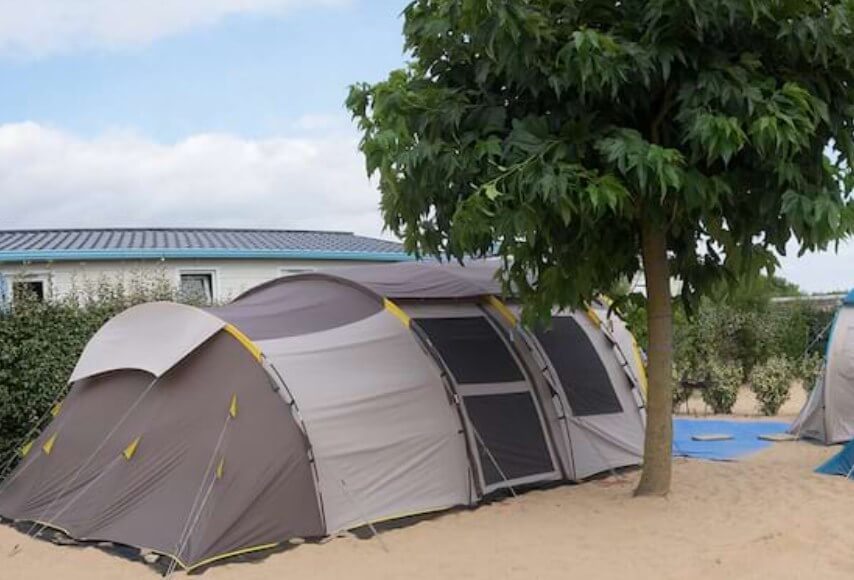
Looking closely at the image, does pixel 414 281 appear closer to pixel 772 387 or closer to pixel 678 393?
pixel 772 387

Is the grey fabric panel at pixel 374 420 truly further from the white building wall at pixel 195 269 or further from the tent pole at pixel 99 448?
the white building wall at pixel 195 269

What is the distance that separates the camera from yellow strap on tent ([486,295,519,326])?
8.43m

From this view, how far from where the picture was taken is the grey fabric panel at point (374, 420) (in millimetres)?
6742

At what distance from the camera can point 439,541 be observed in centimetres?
653

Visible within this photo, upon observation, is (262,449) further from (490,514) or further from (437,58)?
(437,58)

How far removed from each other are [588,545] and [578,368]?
2.63m

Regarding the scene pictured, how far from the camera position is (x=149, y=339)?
7488 millimetres

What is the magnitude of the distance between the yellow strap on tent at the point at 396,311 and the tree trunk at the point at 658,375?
2008 millimetres

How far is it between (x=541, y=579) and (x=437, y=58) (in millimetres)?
3960

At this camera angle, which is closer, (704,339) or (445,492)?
(445,492)

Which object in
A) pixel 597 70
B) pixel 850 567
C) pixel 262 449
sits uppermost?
pixel 597 70

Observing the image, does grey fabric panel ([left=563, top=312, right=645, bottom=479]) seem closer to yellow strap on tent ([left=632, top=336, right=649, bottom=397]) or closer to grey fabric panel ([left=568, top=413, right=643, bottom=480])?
grey fabric panel ([left=568, top=413, right=643, bottom=480])

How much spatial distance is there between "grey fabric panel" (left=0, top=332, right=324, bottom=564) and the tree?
6.03ft

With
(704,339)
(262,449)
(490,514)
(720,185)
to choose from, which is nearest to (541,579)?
(490,514)
